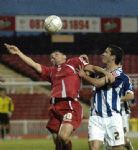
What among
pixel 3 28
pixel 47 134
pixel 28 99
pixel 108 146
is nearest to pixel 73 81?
pixel 108 146

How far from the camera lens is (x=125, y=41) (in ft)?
109

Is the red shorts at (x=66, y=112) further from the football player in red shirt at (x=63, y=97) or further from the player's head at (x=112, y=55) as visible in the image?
the player's head at (x=112, y=55)

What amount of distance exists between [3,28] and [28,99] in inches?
273

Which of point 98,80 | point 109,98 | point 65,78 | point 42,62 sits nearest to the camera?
point 98,80

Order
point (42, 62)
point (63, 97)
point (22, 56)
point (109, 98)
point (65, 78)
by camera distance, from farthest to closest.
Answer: point (42, 62)
point (65, 78)
point (63, 97)
point (22, 56)
point (109, 98)

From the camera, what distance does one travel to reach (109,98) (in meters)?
8.93

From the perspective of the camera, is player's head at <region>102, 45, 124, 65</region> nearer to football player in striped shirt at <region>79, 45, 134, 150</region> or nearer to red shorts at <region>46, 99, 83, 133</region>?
football player in striped shirt at <region>79, 45, 134, 150</region>

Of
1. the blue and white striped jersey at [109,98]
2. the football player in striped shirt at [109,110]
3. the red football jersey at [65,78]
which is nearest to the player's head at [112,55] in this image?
the football player in striped shirt at [109,110]

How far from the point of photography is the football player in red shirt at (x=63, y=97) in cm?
1045

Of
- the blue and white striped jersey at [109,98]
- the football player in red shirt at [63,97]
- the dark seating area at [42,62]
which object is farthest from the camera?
the dark seating area at [42,62]

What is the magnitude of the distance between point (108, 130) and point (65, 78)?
1.90 metres

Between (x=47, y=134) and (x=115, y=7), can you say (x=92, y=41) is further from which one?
(x=47, y=134)

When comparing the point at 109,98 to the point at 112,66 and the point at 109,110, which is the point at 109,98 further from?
the point at 112,66

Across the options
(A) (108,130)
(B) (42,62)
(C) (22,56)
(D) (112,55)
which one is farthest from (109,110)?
(B) (42,62)
